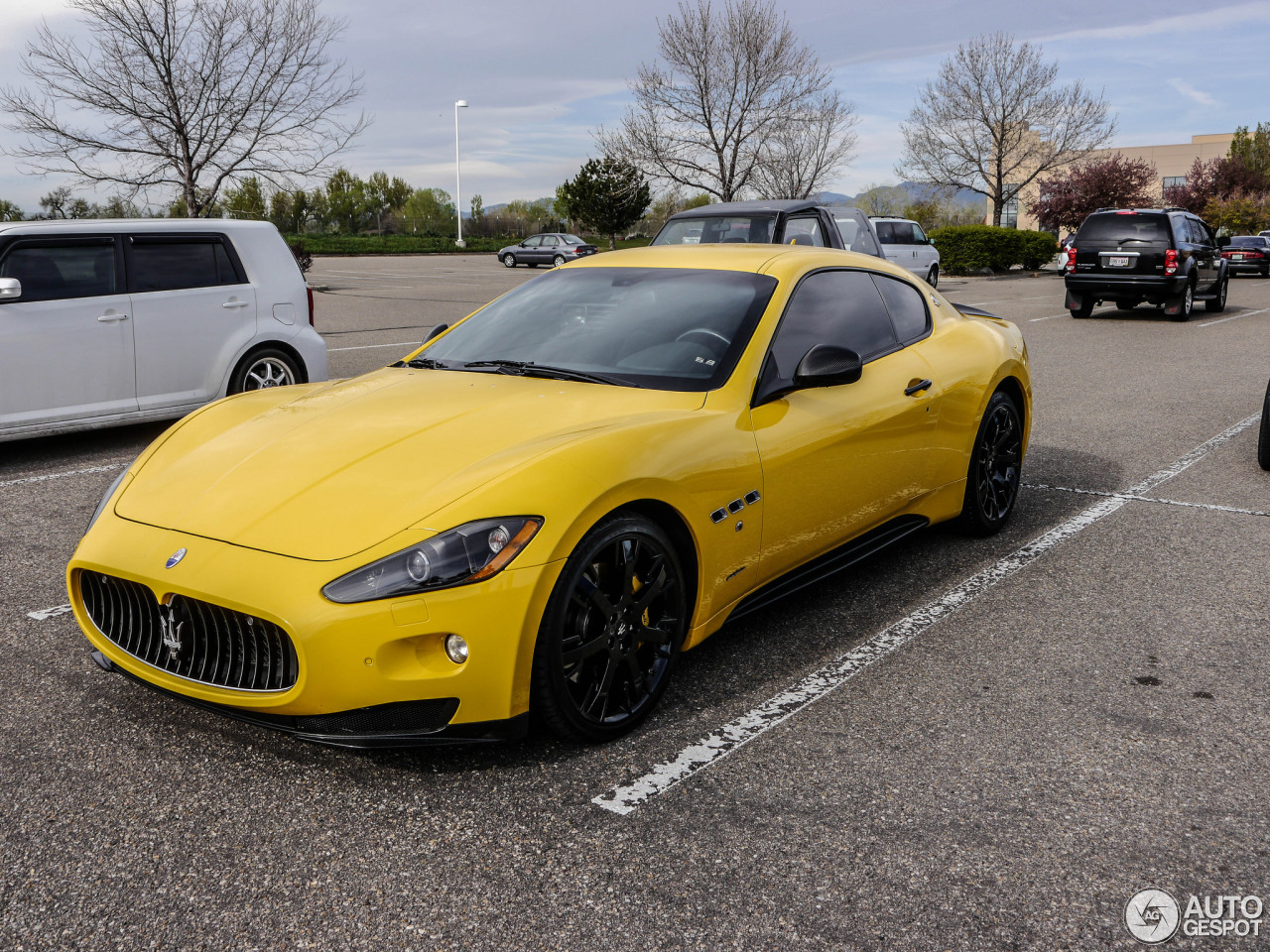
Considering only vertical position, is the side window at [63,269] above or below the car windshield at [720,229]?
below

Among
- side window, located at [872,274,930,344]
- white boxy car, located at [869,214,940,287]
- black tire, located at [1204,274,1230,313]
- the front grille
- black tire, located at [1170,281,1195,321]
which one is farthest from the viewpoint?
white boxy car, located at [869,214,940,287]

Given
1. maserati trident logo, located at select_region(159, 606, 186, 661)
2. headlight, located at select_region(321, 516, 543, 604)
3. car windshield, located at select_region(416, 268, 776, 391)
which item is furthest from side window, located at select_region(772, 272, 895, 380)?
maserati trident logo, located at select_region(159, 606, 186, 661)

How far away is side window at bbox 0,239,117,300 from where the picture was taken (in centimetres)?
704

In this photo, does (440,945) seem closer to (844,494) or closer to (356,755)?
(356,755)

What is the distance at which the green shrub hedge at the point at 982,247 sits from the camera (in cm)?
3534

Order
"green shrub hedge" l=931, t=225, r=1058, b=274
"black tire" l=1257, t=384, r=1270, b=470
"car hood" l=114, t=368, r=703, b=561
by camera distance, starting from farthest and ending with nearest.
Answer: "green shrub hedge" l=931, t=225, r=1058, b=274 < "black tire" l=1257, t=384, r=1270, b=470 < "car hood" l=114, t=368, r=703, b=561

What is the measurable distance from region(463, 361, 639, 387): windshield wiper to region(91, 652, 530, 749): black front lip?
1347 mm

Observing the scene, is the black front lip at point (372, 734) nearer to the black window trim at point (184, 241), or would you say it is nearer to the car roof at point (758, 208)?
the black window trim at point (184, 241)

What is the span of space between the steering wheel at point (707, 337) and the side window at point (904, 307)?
47.2 inches

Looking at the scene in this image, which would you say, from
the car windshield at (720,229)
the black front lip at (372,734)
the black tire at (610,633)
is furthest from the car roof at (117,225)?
the black tire at (610,633)

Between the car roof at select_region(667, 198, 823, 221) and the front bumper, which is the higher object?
the car roof at select_region(667, 198, 823, 221)

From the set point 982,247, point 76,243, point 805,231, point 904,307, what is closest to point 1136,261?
point 805,231

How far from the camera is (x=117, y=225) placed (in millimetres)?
7504

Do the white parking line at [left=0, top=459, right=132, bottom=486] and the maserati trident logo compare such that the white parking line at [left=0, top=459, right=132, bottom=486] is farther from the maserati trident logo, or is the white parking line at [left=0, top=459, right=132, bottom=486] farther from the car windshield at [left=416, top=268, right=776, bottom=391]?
the maserati trident logo
